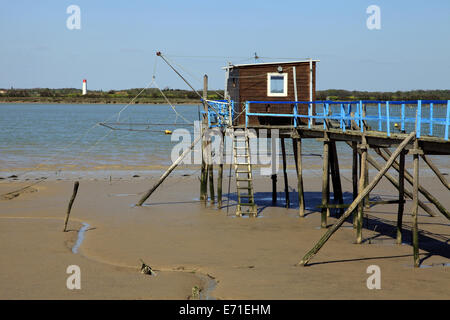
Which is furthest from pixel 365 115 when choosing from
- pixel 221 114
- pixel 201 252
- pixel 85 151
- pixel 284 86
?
pixel 85 151

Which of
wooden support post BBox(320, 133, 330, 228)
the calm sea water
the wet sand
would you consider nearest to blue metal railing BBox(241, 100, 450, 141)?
wooden support post BBox(320, 133, 330, 228)

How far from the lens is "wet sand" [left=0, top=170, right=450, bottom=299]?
40.0 ft

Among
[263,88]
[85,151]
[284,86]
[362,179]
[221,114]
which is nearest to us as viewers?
[362,179]

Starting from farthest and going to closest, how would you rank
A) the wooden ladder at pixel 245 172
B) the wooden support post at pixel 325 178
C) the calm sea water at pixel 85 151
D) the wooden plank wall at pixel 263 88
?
the calm sea water at pixel 85 151 → the wooden plank wall at pixel 263 88 → the wooden ladder at pixel 245 172 → the wooden support post at pixel 325 178

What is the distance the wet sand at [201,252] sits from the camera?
12.2 meters

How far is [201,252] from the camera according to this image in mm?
15375

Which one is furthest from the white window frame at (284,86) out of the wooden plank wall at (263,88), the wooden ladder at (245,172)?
the wooden ladder at (245,172)

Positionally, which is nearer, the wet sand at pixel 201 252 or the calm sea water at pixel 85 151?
the wet sand at pixel 201 252

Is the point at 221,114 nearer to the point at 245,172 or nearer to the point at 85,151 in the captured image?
the point at 245,172

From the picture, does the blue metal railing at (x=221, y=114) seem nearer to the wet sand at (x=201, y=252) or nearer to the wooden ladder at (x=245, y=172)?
the wooden ladder at (x=245, y=172)

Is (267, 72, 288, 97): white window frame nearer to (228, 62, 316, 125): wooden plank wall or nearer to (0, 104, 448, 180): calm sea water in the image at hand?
(228, 62, 316, 125): wooden plank wall

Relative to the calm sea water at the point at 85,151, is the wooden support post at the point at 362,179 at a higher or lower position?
higher
